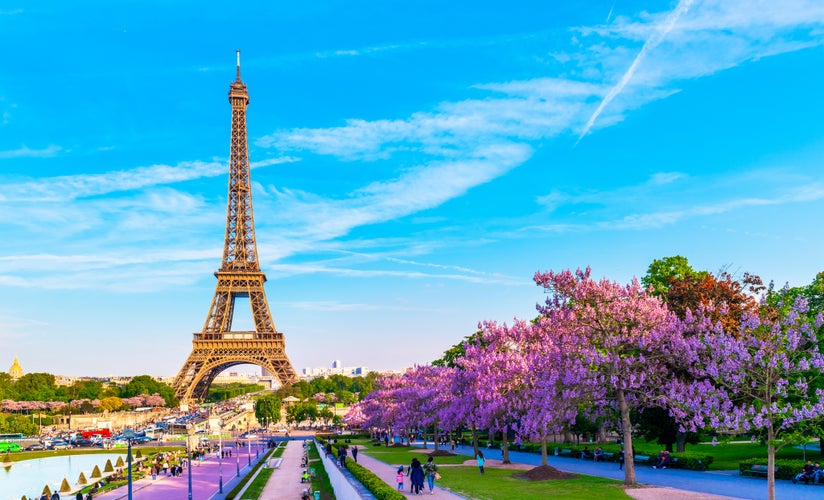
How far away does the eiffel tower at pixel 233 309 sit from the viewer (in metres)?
118

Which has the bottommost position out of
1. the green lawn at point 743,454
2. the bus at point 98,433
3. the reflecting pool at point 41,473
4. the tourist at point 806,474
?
the bus at point 98,433

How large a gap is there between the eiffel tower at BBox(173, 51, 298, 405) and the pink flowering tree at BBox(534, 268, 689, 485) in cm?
9207

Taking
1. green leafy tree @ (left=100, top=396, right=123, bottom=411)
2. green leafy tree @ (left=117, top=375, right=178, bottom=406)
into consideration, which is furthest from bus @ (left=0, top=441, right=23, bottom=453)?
green leafy tree @ (left=117, top=375, right=178, bottom=406)

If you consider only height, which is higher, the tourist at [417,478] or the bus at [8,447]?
the tourist at [417,478]

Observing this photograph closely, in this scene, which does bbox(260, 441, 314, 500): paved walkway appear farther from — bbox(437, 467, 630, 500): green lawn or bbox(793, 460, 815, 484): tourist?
bbox(793, 460, 815, 484): tourist

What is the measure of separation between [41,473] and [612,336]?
198 feet

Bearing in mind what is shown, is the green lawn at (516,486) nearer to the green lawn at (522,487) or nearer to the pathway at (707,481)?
the green lawn at (522,487)

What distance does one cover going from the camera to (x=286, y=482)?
152 feet

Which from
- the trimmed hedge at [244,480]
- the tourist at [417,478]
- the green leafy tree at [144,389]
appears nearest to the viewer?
the tourist at [417,478]

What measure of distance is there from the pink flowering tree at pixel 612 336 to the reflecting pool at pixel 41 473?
126 feet

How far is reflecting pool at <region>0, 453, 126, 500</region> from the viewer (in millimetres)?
55500

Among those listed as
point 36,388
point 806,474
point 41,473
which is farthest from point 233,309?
point 806,474

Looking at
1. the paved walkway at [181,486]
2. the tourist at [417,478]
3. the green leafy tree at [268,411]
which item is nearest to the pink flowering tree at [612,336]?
the tourist at [417,478]

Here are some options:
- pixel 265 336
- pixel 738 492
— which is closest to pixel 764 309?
pixel 738 492
